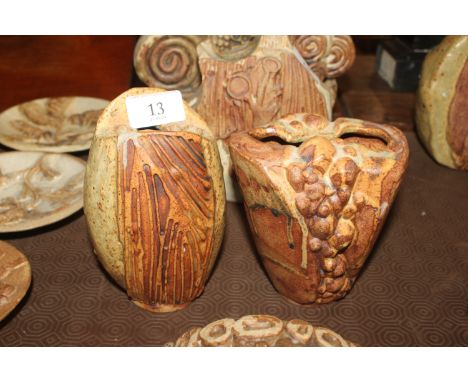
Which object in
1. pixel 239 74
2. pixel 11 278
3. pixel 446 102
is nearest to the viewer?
pixel 11 278

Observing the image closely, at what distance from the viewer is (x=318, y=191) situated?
127 centimetres

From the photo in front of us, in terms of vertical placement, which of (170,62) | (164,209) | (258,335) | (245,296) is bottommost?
(245,296)

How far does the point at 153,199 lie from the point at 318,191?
14.1 inches

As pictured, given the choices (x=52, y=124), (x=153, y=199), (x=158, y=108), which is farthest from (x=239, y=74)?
(x=52, y=124)

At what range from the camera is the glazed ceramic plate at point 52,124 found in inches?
81.5

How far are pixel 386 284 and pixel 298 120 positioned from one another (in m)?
0.52

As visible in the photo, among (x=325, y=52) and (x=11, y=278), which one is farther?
(x=325, y=52)

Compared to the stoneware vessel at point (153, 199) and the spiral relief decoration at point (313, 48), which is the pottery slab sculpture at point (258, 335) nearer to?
the stoneware vessel at point (153, 199)

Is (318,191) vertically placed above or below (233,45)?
below

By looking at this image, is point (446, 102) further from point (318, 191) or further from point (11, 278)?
point (11, 278)

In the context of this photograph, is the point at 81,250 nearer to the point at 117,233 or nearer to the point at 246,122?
the point at 117,233

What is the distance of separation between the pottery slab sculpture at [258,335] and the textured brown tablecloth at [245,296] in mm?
208

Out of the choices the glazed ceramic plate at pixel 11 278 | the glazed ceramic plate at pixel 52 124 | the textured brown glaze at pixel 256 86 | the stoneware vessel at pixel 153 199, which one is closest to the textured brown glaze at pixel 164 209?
the stoneware vessel at pixel 153 199

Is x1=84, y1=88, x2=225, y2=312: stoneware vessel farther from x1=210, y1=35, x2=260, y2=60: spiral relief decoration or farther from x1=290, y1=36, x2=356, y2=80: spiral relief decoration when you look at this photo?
x1=290, y1=36, x2=356, y2=80: spiral relief decoration
